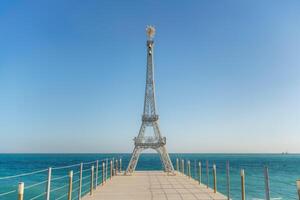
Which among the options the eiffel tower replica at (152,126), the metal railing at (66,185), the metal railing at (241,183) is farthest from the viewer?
the eiffel tower replica at (152,126)

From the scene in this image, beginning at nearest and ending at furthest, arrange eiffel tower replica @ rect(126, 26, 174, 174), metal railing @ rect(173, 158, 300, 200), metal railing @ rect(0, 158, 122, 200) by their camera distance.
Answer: metal railing @ rect(173, 158, 300, 200)
metal railing @ rect(0, 158, 122, 200)
eiffel tower replica @ rect(126, 26, 174, 174)

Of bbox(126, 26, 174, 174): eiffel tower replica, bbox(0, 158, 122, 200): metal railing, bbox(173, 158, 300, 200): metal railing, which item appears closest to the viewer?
bbox(173, 158, 300, 200): metal railing

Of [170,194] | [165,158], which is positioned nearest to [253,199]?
[165,158]

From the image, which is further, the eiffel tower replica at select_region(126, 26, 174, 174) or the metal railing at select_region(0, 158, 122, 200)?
the eiffel tower replica at select_region(126, 26, 174, 174)

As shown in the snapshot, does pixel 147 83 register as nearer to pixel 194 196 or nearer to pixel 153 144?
pixel 153 144

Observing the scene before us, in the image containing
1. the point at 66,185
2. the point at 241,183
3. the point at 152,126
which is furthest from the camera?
the point at 152,126

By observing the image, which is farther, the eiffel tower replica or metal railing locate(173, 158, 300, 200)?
the eiffel tower replica

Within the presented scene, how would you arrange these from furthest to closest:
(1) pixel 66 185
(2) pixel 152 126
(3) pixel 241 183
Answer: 1. (2) pixel 152 126
2. (1) pixel 66 185
3. (3) pixel 241 183

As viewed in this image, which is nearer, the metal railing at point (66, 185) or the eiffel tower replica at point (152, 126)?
the metal railing at point (66, 185)

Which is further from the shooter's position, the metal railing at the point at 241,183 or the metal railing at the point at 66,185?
the metal railing at the point at 66,185

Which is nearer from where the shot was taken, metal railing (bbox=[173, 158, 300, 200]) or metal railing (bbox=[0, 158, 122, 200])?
metal railing (bbox=[173, 158, 300, 200])

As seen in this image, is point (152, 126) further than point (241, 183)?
Yes

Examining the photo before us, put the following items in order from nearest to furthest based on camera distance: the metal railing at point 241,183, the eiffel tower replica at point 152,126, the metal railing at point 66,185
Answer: the metal railing at point 241,183, the metal railing at point 66,185, the eiffel tower replica at point 152,126

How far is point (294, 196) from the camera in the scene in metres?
21.6
